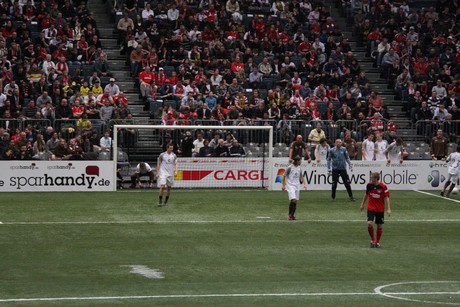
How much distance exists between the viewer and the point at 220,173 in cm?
3656

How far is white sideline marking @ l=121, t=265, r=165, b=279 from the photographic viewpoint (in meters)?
19.6

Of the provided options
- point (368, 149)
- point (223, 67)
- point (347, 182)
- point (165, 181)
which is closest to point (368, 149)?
point (368, 149)

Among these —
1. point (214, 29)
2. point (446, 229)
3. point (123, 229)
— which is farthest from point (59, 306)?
point (214, 29)

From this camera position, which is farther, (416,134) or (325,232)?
(416,134)

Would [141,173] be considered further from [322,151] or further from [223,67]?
[223,67]

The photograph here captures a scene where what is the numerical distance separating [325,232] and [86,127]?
13381 mm

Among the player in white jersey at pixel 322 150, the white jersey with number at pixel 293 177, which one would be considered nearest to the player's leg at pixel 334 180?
the player in white jersey at pixel 322 150

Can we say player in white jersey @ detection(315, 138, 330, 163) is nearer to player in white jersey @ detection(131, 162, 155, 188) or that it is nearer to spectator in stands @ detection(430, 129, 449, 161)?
spectator in stands @ detection(430, 129, 449, 161)

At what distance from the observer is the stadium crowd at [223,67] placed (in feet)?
124

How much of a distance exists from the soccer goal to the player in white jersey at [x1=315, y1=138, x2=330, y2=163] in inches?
68.1

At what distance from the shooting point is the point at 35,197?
108 feet

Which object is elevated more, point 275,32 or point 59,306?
point 275,32

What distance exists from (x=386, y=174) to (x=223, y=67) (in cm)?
932

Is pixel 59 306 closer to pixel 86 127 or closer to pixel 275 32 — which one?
pixel 86 127
